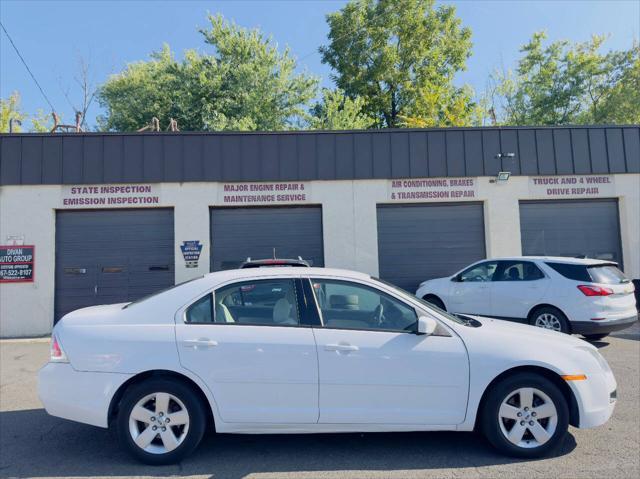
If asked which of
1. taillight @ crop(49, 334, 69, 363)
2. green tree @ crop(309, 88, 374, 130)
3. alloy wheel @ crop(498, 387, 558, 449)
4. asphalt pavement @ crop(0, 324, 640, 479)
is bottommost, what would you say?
asphalt pavement @ crop(0, 324, 640, 479)

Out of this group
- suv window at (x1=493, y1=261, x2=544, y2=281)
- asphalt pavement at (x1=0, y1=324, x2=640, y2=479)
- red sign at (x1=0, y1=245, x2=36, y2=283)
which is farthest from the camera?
red sign at (x1=0, y1=245, x2=36, y2=283)

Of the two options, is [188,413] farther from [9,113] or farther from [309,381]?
[9,113]

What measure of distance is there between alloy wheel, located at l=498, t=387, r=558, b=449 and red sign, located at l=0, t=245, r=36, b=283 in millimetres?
11486

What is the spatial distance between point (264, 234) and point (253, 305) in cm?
820

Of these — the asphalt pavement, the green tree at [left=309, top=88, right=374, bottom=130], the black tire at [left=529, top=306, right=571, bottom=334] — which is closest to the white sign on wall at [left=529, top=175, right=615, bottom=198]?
the black tire at [left=529, top=306, right=571, bottom=334]

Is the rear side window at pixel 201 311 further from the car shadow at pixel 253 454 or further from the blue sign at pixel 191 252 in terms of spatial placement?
the blue sign at pixel 191 252

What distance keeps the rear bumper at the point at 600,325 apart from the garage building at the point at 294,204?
4.25 m

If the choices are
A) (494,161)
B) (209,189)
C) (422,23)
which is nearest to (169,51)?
(422,23)

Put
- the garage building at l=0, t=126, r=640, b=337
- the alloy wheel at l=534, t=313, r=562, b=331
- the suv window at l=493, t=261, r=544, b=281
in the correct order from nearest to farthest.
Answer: the alloy wheel at l=534, t=313, r=562, b=331 → the suv window at l=493, t=261, r=544, b=281 → the garage building at l=0, t=126, r=640, b=337

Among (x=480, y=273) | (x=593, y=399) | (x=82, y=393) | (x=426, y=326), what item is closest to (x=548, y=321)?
(x=480, y=273)

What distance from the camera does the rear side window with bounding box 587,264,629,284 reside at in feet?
28.2

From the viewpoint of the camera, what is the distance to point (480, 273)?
32.8ft

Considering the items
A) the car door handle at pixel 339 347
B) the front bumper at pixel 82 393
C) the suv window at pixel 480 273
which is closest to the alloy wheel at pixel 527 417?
the car door handle at pixel 339 347

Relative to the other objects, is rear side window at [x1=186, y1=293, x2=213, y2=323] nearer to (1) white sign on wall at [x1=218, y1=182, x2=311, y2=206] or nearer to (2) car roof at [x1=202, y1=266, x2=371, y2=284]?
(2) car roof at [x1=202, y1=266, x2=371, y2=284]
